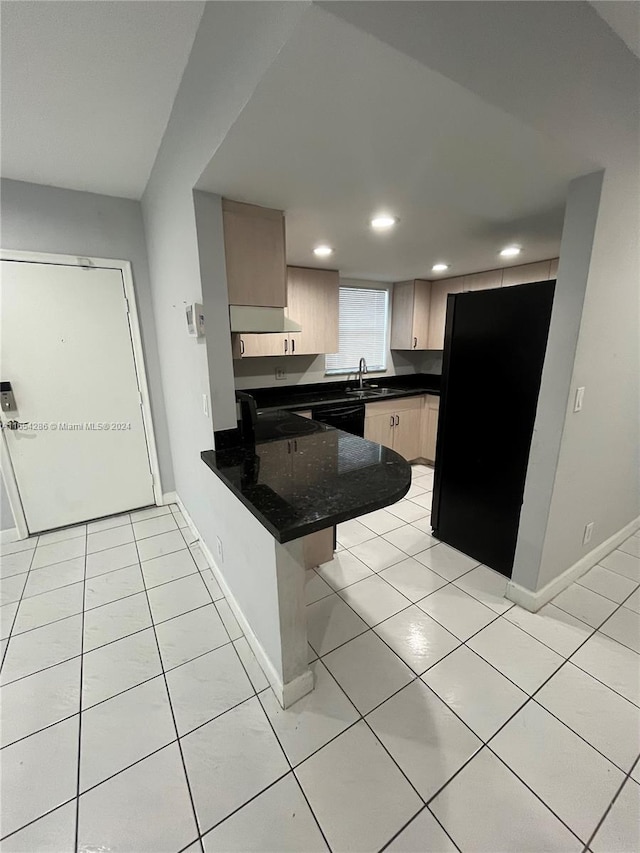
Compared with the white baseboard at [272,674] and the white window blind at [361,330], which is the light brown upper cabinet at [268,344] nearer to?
the white window blind at [361,330]

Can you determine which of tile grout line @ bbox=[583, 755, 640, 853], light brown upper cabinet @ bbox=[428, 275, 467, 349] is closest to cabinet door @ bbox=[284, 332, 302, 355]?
light brown upper cabinet @ bbox=[428, 275, 467, 349]

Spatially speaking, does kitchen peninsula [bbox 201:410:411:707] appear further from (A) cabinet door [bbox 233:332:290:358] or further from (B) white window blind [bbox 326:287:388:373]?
(B) white window blind [bbox 326:287:388:373]

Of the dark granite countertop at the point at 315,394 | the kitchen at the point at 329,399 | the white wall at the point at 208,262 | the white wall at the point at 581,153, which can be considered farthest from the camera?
the dark granite countertop at the point at 315,394

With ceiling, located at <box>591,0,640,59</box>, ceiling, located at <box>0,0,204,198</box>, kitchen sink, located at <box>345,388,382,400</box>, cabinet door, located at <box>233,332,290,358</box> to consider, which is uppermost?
ceiling, located at <box>0,0,204,198</box>

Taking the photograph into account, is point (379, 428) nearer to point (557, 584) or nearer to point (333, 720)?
point (557, 584)

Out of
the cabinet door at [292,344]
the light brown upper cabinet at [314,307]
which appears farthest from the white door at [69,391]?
the light brown upper cabinet at [314,307]

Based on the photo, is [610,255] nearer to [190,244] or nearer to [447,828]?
[190,244]

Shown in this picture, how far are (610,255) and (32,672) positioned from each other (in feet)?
11.1

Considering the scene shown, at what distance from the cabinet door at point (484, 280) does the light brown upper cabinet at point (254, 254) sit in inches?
98.4

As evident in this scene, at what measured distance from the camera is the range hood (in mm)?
1693

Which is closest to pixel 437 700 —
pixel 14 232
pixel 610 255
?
pixel 610 255

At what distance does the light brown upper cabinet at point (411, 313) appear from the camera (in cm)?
404

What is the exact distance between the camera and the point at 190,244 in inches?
64.1

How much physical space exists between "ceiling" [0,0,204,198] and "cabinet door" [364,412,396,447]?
9.00 ft
